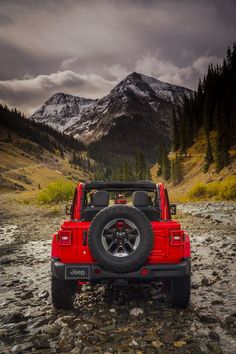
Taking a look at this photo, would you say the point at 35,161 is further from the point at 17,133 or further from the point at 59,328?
the point at 59,328

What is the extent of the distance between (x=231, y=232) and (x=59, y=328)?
38.1ft

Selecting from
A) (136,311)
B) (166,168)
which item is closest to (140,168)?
(166,168)

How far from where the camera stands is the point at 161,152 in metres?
87.3

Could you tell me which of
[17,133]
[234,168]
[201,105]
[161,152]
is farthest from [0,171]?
[17,133]

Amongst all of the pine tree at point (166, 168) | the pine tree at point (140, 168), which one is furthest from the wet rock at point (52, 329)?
the pine tree at point (140, 168)

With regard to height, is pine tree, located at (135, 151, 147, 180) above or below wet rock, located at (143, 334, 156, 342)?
above

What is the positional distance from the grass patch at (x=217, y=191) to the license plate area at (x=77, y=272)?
103 ft

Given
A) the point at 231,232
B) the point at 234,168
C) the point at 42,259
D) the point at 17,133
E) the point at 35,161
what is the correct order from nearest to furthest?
1. the point at 42,259
2. the point at 231,232
3. the point at 234,168
4. the point at 35,161
5. the point at 17,133

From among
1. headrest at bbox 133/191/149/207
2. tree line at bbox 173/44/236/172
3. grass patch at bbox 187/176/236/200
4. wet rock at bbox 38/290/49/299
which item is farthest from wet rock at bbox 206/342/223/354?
tree line at bbox 173/44/236/172

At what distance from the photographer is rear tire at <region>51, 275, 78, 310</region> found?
5.64 metres

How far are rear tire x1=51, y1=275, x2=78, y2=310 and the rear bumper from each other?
0.29 m

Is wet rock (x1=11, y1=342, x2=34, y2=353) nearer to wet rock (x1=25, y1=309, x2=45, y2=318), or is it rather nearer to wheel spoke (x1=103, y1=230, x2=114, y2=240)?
wet rock (x1=25, y1=309, x2=45, y2=318)

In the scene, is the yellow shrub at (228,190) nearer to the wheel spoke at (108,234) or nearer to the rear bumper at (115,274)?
the rear bumper at (115,274)

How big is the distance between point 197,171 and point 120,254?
60360 mm
